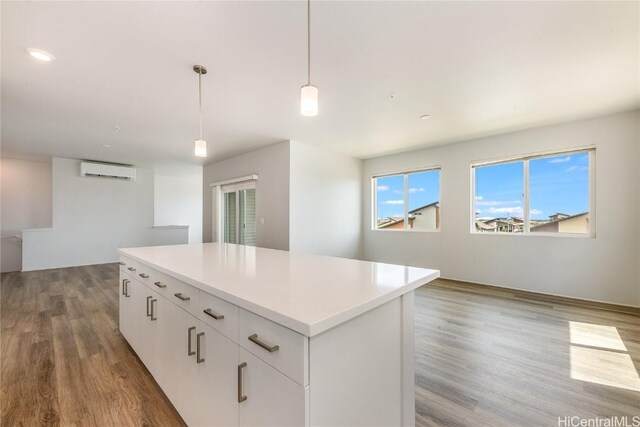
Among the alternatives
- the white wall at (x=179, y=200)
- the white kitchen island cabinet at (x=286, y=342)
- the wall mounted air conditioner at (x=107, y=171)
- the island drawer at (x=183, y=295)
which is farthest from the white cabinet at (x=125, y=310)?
the white wall at (x=179, y=200)

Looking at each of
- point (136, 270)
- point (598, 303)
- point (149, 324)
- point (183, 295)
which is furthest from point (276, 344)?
point (598, 303)

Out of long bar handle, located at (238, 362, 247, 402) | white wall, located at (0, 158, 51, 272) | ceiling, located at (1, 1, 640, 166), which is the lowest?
long bar handle, located at (238, 362, 247, 402)

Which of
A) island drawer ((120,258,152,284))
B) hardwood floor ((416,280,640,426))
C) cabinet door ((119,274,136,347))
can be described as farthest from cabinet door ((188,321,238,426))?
cabinet door ((119,274,136,347))

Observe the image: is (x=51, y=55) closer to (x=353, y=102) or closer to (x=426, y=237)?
(x=353, y=102)

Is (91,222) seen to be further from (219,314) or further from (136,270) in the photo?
(219,314)

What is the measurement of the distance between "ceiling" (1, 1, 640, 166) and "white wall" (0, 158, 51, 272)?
3.10m

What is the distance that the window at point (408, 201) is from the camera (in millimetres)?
5357

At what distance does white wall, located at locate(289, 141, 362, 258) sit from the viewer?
496 cm

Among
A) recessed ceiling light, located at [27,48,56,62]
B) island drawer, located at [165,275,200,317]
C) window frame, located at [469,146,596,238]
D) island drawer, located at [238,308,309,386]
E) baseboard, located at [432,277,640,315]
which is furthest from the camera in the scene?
window frame, located at [469,146,596,238]

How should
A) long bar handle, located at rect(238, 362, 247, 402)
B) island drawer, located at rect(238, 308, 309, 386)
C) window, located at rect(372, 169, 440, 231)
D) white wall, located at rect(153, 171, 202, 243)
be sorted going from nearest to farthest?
island drawer, located at rect(238, 308, 309, 386) < long bar handle, located at rect(238, 362, 247, 402) < window, located at rect(372, 169, 440, 231) < white wall, located at rect(153, 171, 202, 243)

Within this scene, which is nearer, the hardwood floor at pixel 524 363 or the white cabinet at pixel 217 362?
the white cabinet at pixel 217 362

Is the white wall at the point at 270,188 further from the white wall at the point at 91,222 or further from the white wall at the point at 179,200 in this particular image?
the white wall at the point at 91,222

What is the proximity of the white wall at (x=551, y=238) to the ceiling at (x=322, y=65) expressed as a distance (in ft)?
1.19

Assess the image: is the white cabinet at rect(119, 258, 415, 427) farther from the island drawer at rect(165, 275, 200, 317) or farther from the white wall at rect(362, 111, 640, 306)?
the white wall at rect(362, 111, 640, 306)
